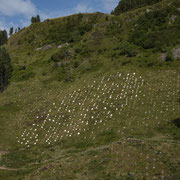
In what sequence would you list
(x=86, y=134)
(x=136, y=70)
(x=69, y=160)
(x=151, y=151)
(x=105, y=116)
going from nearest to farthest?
(x=151, y=151)
(x=69, y=160)
(x=86, y=134)
(x=105, y=116)
(x=136, y=70)

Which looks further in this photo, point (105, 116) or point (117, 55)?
point (117, 55)

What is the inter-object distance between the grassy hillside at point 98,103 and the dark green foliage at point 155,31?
28 cm

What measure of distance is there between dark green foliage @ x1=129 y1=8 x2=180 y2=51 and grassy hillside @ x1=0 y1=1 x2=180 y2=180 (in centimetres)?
28

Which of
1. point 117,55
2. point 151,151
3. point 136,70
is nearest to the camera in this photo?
point 151,151

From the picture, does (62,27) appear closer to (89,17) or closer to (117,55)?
(89,17)

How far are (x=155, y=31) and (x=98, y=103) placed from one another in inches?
1388

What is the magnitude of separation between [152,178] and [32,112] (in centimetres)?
3207

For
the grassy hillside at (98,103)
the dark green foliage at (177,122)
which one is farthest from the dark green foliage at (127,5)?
the dark green foliage at (177,122)

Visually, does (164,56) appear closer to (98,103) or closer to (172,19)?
(172,19)

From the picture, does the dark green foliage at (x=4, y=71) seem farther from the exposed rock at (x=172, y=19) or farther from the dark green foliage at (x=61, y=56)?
the exposed rock at (x=172, y=19)

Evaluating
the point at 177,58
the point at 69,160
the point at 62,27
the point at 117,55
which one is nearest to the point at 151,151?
the point at 69,160

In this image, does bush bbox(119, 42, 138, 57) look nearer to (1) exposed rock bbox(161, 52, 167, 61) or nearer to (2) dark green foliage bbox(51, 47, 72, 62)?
(1) exposed rock bbox(161, 52, 167, 61)

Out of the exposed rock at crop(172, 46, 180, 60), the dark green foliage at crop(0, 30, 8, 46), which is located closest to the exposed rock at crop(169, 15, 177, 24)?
the exposed rock at crop(172, 46, 180, 60)

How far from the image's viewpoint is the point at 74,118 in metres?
43.1
